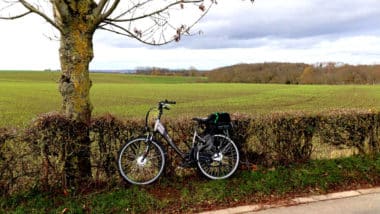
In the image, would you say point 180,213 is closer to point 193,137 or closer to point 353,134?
point 193,137

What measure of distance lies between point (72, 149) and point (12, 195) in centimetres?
85

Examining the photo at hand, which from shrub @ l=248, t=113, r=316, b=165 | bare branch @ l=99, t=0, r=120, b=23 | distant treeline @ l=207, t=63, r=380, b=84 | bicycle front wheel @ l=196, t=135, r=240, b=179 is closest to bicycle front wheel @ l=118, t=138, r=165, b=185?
bicycle front wheel @ l=196, t=135, r=240, b=179

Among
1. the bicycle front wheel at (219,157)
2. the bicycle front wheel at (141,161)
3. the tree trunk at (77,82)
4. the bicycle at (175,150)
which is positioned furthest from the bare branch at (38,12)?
the bicycle front wheel at (219,157)

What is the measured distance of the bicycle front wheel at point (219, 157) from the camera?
5.51 meters

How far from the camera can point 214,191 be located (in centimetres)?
500

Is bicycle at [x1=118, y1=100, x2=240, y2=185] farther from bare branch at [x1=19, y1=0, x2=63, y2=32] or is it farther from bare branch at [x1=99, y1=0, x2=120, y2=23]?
bare branch at [x1=19, y1=0, x2=63, y2=32]

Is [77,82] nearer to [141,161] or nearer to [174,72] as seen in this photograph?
[141,161]

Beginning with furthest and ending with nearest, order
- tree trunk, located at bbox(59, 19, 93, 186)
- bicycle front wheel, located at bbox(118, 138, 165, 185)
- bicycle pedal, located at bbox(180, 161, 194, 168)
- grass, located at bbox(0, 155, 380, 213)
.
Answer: bicycle pedal, located at bbox(180, 161, 194, 168) → bicycle front wheel, located at bbox(118, 138, 165, 185) → tree trunk, located at bbox(59, 19, 93, 186) → grass, located at bbox(0, 155, 380, 213)

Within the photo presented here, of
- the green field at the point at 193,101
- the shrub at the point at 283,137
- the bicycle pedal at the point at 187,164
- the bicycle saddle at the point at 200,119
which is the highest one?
the bicycle saddle at the point at 200,119

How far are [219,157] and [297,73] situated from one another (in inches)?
3192

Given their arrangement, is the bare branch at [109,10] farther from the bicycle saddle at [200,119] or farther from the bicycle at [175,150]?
the bicycle saddle at [200,119]

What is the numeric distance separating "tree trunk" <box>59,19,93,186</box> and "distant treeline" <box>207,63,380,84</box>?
252 feet

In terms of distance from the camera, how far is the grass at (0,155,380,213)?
4.55 meters

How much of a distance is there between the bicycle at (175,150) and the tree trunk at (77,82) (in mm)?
480
